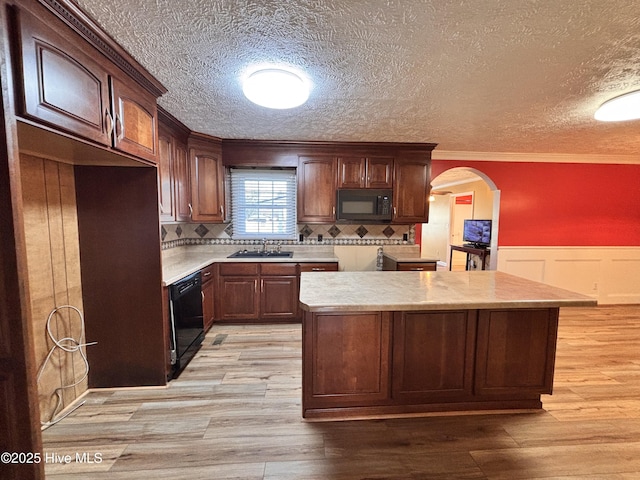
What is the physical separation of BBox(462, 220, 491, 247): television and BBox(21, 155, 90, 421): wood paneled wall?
6009 mm

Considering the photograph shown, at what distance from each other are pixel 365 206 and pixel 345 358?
224 centimetres

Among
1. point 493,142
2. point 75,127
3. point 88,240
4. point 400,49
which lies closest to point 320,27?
point 400,49

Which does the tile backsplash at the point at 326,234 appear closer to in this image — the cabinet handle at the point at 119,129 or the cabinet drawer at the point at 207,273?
the cabinet drawer at the point at 207,273

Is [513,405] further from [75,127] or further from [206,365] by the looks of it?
[75,127]

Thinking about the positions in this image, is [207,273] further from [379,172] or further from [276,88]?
[379,172]

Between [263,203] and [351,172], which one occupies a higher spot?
[351,172]

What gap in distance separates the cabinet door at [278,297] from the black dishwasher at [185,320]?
804 millimetres

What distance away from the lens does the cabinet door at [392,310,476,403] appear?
185 cm

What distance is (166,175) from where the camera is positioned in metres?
2.63

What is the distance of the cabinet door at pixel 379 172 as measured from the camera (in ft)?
11.9

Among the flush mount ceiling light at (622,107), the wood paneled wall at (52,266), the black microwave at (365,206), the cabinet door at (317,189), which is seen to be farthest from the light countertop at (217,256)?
the flush mount ceiling light at (622,107)

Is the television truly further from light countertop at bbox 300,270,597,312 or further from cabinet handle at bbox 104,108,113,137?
cabinet handle at bbox 104,108,113,137

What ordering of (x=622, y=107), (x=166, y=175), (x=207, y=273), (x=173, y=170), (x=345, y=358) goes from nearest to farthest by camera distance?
1. (x=345, y=358)
2. (x=622, y=107)
3. (x=166, y=175)
4. (x=173, y=170)
5. (x=207, y=273)

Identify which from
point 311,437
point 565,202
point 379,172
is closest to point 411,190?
point 379,172
